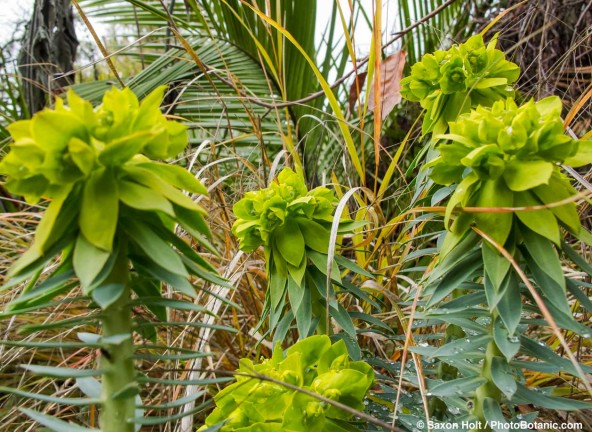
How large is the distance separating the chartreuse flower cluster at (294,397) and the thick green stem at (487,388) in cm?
11

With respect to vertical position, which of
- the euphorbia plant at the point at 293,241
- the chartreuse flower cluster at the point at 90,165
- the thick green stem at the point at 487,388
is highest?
the chartreuse flower cluster at the point at 90,165

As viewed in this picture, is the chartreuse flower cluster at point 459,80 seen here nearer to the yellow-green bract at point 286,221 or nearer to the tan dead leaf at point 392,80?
the yellow-green bract at point 286,221

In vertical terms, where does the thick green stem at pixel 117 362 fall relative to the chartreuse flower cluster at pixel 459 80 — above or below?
below

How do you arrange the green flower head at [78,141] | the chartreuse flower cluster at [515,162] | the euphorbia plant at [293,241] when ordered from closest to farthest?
the green flower head at [78,141] → the chartreuse flower cluster at [515,162] → the euphorbia plant at [293,241]

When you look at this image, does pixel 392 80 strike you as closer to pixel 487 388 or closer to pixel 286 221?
pixel 286 221

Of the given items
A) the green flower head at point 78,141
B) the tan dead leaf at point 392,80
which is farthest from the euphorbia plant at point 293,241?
the tan dead leaf at point 392,80

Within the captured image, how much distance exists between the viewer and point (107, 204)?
371mm

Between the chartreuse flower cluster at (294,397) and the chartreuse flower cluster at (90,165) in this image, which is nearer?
the chartreuse flower cluster at (90,165)

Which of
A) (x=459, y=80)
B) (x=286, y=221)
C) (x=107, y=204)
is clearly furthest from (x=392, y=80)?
(x=107, y=204)

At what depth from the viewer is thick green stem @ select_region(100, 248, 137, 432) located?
0.40 m

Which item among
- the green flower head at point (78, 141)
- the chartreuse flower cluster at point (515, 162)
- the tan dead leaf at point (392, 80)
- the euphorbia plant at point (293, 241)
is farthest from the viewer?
the tan dead leaf at point (392, 80)

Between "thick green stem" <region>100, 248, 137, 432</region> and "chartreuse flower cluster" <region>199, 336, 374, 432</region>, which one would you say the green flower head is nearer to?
"thick green stem" <region>100, 248, 137, 432</region>

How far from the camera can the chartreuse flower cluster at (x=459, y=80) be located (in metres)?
0.72

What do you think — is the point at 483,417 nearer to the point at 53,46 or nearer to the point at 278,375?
the point at 278,375
